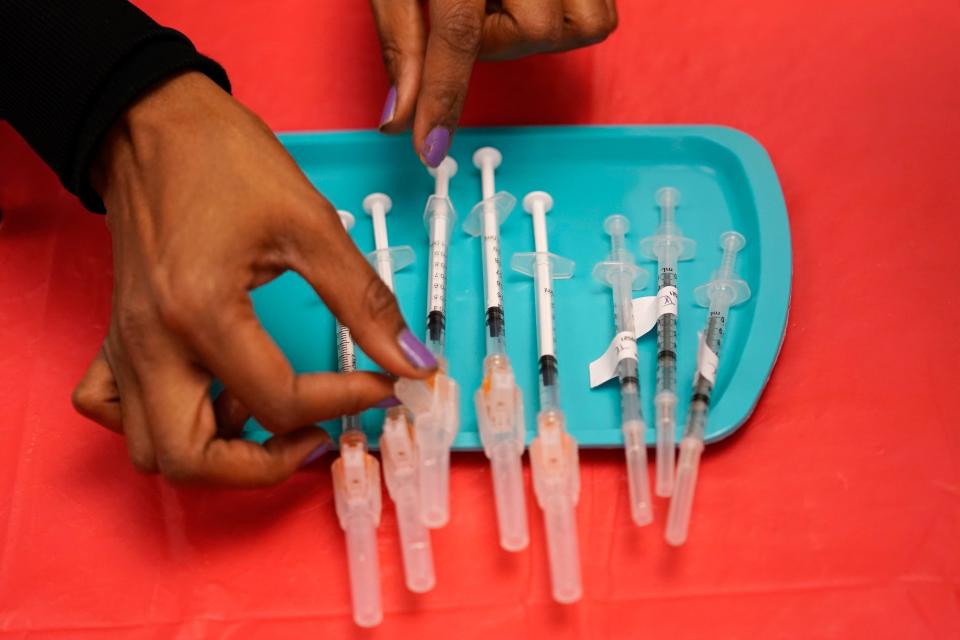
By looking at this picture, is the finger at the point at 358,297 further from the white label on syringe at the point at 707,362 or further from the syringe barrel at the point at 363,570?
the white label on syringe at the point at 707,362

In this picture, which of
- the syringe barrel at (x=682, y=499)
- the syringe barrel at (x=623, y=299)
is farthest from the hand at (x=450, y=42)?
the syringe barrel at (x=682, y=499)

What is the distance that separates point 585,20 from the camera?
1509 millimetres

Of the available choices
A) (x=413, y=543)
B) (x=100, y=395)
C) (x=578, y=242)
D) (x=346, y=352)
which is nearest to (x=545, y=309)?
(x=578, y=242)

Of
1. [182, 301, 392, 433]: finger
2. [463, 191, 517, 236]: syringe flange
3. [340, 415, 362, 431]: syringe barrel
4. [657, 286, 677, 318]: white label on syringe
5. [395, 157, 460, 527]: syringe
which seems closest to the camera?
[182, 301, 392, 433]: finger

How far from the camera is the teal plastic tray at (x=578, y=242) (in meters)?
1.36

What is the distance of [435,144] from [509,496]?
1.67ft

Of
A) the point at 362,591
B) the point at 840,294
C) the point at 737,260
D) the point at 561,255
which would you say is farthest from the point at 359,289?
the point at 840,294

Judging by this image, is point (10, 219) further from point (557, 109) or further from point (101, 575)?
point (557, 109)

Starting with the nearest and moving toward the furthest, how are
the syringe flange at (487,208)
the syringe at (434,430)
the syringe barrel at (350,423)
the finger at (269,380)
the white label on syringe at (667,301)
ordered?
the finger at (269,380) → the syringe at (434,430) → the syringe barrel at (350,423) → the white label on syringe at (667,301) → the syringe flange at (487,208)

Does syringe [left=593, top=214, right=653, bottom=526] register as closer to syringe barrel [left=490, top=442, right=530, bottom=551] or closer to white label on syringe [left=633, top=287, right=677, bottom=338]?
white label on syringe [left=633, top=287, right=677, bottom=338]

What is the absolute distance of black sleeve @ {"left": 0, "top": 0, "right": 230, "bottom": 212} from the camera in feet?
3.89

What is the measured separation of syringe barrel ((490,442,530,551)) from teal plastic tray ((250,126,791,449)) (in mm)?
101

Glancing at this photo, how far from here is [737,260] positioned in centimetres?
150

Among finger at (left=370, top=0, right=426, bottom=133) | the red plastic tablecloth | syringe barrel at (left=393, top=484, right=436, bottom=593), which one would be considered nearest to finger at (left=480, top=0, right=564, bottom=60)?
finger at (left=370, top=0, right=426, bottom=133)
